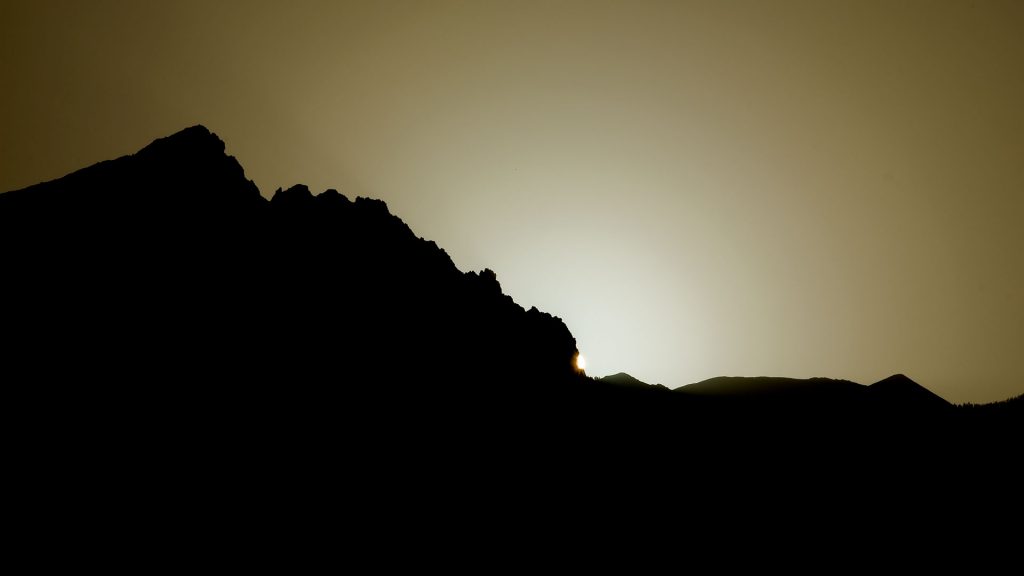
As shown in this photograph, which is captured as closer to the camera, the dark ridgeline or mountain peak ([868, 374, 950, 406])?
the dark ridgeline

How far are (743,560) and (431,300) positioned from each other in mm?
24101

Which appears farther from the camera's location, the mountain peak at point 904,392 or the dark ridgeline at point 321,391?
the mountain peak at point 904,392

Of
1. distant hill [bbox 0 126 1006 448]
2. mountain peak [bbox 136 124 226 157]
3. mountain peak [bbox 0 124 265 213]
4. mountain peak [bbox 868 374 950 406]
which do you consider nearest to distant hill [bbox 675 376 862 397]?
distant hill [bbox 0 126 1006 448]

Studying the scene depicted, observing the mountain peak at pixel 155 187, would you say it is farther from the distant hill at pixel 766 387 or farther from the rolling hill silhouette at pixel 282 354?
the distant hill at pixel 766 387

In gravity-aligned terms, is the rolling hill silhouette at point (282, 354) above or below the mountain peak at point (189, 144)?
below

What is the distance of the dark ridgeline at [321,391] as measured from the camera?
71.3 ft

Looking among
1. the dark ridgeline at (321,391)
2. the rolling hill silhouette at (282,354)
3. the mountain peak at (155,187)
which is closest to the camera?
the dark ridgeline at (321,391)

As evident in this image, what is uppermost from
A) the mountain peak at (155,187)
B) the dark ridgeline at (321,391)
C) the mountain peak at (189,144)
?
the mountain peak at (189,144)

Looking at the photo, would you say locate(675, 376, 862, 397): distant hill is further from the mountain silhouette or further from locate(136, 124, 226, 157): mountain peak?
locate(136, 124, 226, 157): mountain peak

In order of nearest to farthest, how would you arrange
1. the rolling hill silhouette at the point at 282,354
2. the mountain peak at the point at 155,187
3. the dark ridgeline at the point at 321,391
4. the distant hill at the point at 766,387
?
1. the dark ridgeline at the point at 321,391
2. the rolling hill silhouette at the point at 282,354
3. the distant hill at the point at 766,387
4. the mountain peak at the point at 155,187

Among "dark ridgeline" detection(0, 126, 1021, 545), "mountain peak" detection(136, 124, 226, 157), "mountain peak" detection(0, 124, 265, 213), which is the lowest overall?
"dark ridgeline" detection(0, 126, 1021, 545)

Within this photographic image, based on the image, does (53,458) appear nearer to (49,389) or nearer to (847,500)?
(49,389)

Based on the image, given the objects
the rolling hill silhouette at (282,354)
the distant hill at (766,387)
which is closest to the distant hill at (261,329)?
the rolling hill silhouette at (282,354)

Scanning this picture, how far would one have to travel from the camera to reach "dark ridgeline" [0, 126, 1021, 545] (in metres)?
21.7
